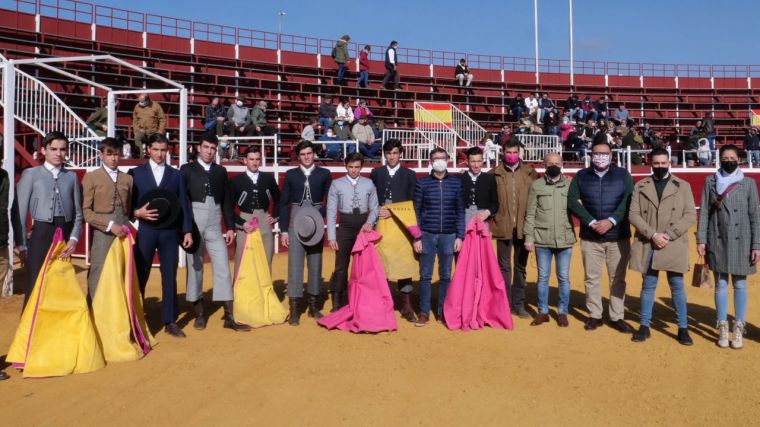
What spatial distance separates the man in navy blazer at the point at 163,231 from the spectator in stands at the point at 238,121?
990 cm

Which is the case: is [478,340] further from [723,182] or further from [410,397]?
[723,182]

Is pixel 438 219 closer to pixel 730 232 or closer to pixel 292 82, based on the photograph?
pixel 730 232

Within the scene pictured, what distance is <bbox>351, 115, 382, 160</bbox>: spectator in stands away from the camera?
1500cm

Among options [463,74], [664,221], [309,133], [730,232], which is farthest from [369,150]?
[463,74]

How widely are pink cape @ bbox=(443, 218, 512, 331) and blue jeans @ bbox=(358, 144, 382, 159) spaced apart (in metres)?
8.54

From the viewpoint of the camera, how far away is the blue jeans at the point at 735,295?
578 centimetres

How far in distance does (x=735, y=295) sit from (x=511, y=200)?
211cm

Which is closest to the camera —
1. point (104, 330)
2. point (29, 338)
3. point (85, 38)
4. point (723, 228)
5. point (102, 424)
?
point (102, 424)

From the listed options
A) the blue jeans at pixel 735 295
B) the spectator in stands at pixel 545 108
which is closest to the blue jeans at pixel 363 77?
the spectator in stands at pixel 545 108

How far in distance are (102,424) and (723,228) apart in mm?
4883

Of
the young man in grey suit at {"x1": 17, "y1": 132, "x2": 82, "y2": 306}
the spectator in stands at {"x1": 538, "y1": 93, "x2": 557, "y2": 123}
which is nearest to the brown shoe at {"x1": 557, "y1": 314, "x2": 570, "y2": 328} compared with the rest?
the young man in grey suit at {"x1": 17, "y1": 132, "x2": 82, "y2": 306}

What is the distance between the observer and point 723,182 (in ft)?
19.1

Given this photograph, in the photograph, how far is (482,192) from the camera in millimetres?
6723

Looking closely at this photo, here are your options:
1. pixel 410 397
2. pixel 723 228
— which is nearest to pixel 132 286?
pixel 410 397
